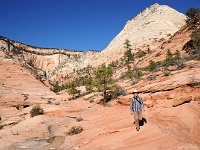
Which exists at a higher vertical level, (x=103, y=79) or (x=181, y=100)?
(x=103, y=79)

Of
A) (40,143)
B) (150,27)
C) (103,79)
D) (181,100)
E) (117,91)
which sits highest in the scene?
(150,27)

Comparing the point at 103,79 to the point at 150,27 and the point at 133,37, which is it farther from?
the point at 150,27

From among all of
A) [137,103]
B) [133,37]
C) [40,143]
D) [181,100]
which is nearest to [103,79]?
[181,100]

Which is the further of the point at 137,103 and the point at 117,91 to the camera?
the point at 117,91

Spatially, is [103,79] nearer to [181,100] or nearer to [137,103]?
[181,100]

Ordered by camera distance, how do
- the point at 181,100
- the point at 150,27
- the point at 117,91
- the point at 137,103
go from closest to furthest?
the point at 137,103
the point at 181,100
the point at 117,91
the point at 150,27

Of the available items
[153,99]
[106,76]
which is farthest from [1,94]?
[153,99]

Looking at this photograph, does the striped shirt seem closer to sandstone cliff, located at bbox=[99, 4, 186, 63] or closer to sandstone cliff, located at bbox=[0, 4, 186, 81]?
sandstone cliff, located at bbox=[0, 4, 186, 81]

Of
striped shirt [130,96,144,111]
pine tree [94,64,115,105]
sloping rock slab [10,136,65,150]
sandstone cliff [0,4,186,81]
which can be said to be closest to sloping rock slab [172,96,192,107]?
striped shirt [130,96,144,111]

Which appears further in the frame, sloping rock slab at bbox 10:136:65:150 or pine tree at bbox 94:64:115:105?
pine tree at bbox 94:64:115:105

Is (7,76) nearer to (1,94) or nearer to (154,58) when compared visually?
(1,94)

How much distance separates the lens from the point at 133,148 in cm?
879

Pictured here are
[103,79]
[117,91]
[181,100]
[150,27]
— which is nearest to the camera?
[181,100]

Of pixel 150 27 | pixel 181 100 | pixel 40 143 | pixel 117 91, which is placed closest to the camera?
pixel 40 143
